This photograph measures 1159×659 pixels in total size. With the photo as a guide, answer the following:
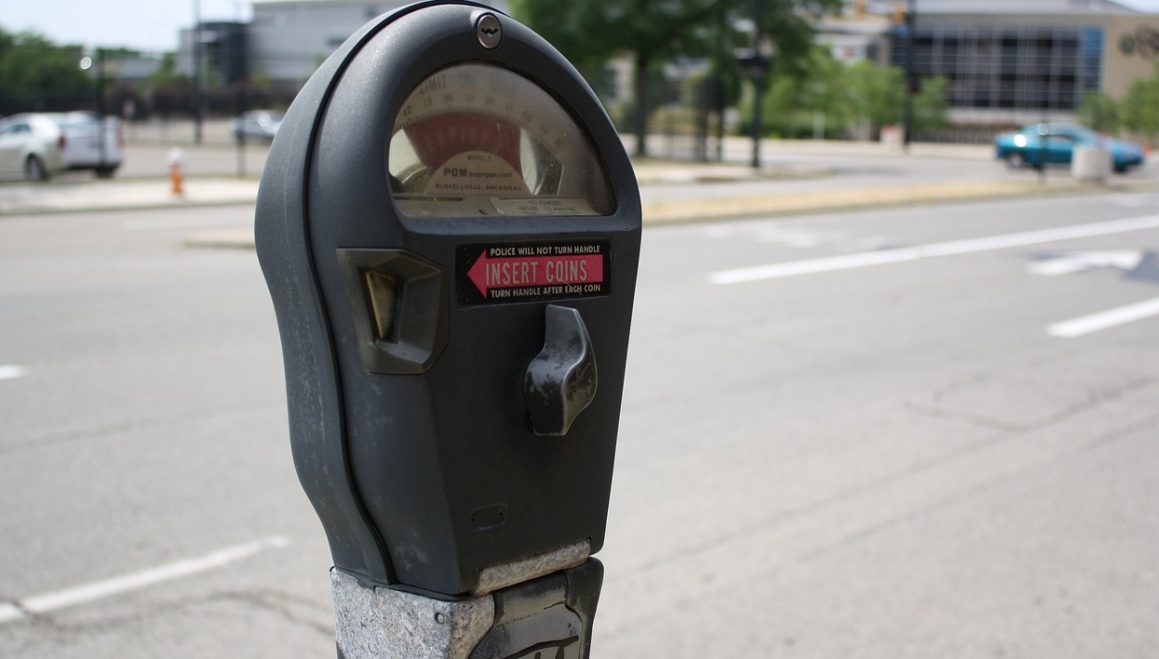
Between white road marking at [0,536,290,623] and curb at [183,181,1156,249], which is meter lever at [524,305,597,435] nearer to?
white road marking at [0,536,290,623]

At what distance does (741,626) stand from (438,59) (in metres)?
2.72

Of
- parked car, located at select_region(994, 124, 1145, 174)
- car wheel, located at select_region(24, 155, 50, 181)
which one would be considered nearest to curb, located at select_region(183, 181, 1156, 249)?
parked car, located at select_region(994, 124, 1145, 174)

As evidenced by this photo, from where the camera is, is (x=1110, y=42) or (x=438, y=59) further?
(x=1110, y=42)

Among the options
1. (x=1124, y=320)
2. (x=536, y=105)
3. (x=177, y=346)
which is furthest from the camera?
(x=1124, y=320)

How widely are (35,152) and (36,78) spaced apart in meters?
10.7

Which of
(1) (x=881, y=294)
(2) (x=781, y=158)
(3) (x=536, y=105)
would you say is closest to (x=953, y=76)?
(2) (x=781, y=158)

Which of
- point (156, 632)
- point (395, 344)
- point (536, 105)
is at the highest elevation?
point (536, 105)

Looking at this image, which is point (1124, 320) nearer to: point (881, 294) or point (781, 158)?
point (881, 294)

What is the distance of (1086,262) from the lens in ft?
40.8

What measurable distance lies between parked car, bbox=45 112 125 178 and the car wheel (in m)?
0.44

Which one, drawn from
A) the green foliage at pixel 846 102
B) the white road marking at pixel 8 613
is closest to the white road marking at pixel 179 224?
the white road marking at pixel 8 613

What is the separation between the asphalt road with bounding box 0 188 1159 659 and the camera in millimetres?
3711

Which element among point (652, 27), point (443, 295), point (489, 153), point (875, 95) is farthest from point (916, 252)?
point (875, 95)

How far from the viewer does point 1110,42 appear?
59.3 metres
